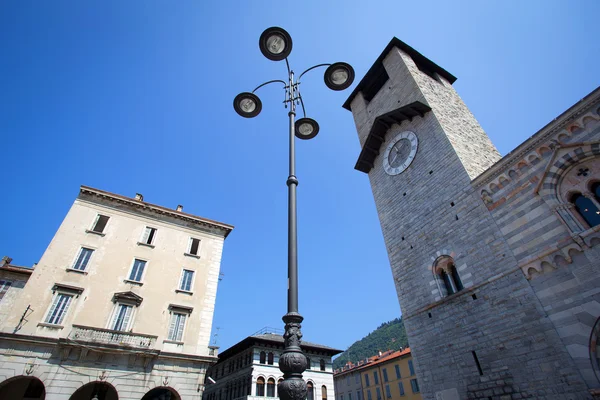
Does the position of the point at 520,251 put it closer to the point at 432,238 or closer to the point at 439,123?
the point at 432,238

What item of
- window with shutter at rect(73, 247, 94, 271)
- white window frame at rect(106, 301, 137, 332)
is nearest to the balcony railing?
white window frame at rect(106, 301, 137, 332)

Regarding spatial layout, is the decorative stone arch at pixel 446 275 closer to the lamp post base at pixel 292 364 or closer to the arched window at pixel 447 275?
the arched window at pixel 447 275

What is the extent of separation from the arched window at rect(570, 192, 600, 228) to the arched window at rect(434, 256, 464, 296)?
458 centimetres

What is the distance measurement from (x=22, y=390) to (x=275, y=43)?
768 inches

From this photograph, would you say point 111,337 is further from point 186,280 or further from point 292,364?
point 292,364

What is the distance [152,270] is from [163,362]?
5246 millimetres

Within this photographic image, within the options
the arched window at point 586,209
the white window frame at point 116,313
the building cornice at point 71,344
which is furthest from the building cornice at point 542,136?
the white window frame at point 116,313

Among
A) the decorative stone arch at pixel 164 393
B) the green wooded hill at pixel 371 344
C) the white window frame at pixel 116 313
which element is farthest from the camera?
the green wooded hill at pixel 371 344

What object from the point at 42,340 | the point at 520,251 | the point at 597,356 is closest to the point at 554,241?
the point at 520,251

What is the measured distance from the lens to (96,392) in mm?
15086

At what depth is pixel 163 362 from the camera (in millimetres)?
15414

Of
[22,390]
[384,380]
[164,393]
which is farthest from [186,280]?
[384,380]

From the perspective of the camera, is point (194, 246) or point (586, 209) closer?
point (586, 209)

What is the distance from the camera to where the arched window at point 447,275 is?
40.0 ft
